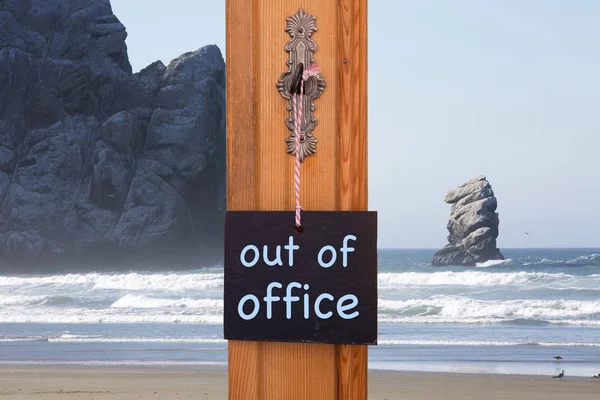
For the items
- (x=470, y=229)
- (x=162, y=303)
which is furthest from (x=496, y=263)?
(x=162, y=303)

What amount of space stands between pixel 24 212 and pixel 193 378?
2549 cm

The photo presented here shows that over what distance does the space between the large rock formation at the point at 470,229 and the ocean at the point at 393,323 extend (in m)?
12.9

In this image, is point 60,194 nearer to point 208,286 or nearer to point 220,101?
point 220,101

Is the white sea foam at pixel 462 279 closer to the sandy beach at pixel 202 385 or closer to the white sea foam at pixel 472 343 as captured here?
the white sea foam at pixel 472 343

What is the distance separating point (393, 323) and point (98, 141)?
905 inches

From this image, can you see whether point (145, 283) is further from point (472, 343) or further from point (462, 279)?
point (472, 343)

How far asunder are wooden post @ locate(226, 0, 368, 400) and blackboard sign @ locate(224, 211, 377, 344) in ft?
0.12

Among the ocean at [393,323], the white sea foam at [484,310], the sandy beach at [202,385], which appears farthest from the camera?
the white sea foam at [484,310]

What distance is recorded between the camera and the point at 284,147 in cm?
136

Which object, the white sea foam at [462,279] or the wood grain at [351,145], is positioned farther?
the white sea foam at [462,279]

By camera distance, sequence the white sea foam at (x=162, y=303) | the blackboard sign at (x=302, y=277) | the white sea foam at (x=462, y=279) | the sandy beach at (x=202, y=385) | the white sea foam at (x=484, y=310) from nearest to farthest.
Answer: the blackboard sign at (x=302, y=277) < the sandy beach at (x=202, y=385) < the white sea foam at (x=484, y=310) < the white sea foam at (x=162, y=303) < the white sea foam at (x=462, y=279)

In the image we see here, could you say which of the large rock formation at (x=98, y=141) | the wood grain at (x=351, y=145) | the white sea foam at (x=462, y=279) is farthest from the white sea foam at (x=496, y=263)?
the wood grain at (x=351, y=145)

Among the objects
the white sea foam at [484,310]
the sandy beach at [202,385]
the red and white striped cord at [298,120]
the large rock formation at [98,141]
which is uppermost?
the large rock formation at [98,141]

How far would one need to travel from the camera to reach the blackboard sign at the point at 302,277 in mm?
1306
